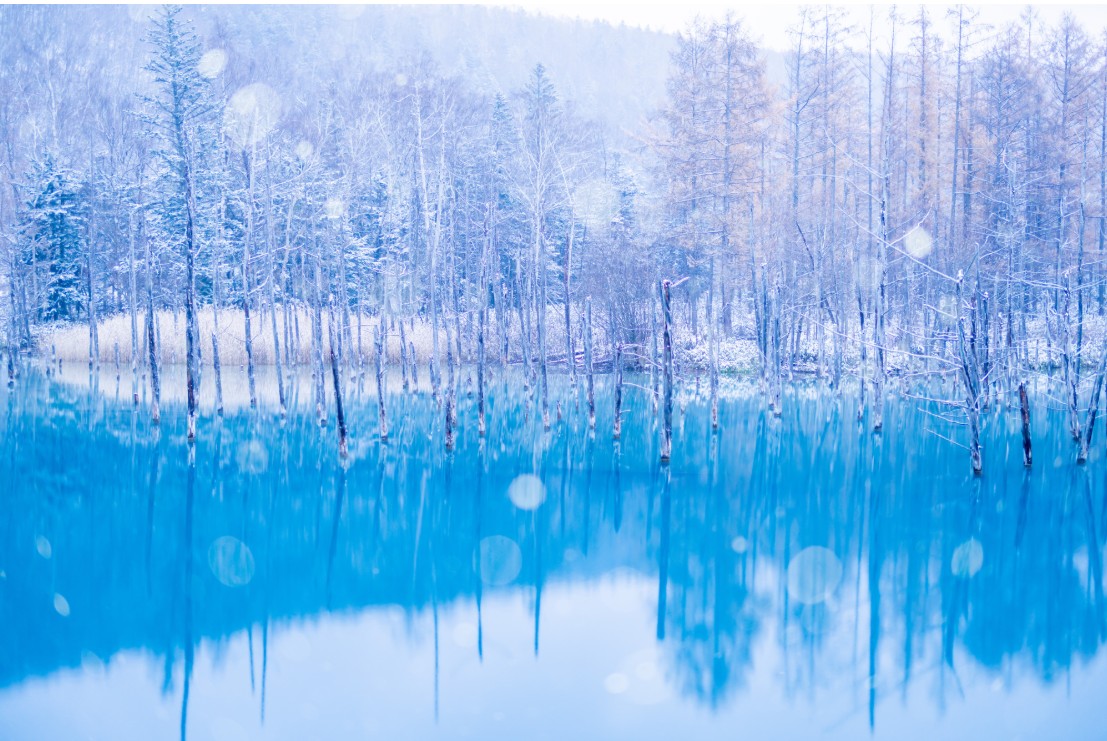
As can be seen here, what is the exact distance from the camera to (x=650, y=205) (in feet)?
123

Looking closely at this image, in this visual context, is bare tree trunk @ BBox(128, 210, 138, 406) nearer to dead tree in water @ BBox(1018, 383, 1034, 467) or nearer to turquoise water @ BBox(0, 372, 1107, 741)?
turquoise water @ BBox(0, 372, 1107, 741)

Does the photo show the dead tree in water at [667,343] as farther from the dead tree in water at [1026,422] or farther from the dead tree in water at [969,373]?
the dead tree in water at [1026,422]

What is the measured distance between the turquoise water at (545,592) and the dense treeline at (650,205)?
8.80 metres

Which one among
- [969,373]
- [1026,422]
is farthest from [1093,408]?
[969,373]

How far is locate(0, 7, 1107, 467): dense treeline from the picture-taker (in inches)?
1077

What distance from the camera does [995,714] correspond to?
7.54 m

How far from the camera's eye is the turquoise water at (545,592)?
7684 mm

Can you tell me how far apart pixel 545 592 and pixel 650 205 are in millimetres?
28971

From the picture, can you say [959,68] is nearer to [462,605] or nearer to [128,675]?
[462,605]

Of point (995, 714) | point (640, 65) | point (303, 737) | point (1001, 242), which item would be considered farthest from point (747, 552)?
point (640, 65)

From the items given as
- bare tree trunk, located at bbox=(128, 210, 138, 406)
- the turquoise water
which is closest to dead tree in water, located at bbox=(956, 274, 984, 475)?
the turquoise water

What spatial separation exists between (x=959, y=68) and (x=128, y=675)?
109ft

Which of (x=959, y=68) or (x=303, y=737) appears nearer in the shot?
(x=303, y=737)

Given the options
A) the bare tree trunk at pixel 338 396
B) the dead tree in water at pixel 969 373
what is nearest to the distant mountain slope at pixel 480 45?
the bare tree trunk at pixel 338 396
